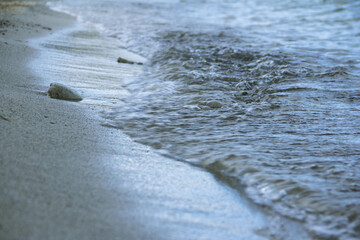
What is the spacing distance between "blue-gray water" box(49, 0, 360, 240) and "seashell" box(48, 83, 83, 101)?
1.15 feet

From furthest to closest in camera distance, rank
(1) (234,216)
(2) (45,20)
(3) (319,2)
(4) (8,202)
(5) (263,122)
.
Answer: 1. (3) (319,2)
2. (2) (45,20)
3. (5) (263,122)
4. (1) (234,216)
5. (4) (8,202)

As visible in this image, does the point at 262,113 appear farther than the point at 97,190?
Yes

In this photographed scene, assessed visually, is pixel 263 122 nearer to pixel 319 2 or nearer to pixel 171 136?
pixel 171 136

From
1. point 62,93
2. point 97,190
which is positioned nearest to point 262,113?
point 62,93

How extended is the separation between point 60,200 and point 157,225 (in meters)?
0.42

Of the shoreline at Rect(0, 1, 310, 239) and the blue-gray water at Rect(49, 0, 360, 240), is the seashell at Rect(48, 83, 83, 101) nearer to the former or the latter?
the blue-gray water at Rect(49, 0, 360, 240)

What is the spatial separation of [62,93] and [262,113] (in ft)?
5.57

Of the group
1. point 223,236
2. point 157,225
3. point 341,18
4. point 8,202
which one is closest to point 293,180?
point 223,236

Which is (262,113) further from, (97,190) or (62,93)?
(97,190)

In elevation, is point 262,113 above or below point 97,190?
above

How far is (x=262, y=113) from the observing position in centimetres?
320

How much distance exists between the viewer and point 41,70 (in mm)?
4098

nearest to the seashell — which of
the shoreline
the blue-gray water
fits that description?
the blue-gray water

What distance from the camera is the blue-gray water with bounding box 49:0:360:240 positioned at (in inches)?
77.3
